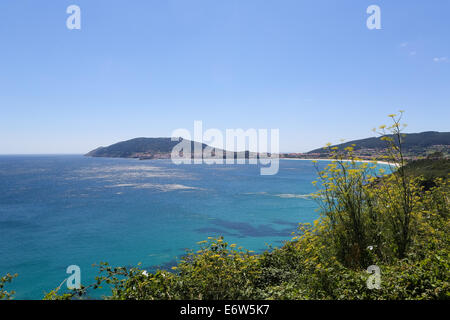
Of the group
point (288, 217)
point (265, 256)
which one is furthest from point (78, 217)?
point (265, 256)

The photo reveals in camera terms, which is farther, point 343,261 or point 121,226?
point 121,226

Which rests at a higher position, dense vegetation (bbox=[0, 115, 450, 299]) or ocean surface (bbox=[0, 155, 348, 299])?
dense vegetation (bbox=[0, 115, 450, 299])

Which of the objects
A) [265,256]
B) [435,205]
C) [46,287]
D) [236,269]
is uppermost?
[435,205]

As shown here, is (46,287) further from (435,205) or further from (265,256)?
(435,205)

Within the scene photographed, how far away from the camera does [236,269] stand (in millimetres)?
4422

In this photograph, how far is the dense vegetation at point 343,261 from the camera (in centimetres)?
339

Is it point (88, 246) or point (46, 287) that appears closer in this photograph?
point (46, 287)

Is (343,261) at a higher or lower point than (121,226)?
higher

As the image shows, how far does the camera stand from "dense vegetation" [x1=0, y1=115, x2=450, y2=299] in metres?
3.39

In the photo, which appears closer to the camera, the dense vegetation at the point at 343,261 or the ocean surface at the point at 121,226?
the dense vegetation at the point at 343,261

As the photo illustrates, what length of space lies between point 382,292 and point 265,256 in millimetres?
3119

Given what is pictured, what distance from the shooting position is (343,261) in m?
5.27

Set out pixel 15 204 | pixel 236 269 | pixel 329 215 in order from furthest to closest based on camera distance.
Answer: pixel 15 204 → pixel 329 215 → pixel 236 269
